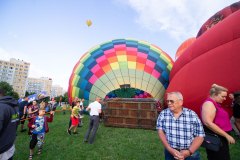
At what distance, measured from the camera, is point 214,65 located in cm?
489

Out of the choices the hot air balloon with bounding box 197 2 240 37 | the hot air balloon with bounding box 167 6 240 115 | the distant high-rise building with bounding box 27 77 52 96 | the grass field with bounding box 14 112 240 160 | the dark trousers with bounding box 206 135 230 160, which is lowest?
the grass field with bounding box 14 112 240 160

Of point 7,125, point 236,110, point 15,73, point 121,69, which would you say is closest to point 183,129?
point 236,110

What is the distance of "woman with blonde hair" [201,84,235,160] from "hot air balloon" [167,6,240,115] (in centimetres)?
185

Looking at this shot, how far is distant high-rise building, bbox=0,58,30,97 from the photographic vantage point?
11231 cm

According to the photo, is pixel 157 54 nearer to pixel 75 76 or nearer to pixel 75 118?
pixel 75 76

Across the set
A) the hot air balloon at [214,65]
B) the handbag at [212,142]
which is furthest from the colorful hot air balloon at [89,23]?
the handbag at [212,142]

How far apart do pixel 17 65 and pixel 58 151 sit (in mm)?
130278

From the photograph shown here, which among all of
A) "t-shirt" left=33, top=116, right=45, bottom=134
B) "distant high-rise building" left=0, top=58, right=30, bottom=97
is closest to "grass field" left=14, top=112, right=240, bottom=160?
"t-shirt" left=33, top=116, right=45, bottom=134

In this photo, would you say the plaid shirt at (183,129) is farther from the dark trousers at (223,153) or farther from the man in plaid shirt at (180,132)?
the dark trousers at (223,153)

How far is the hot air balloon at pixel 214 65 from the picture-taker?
4355 millimetres

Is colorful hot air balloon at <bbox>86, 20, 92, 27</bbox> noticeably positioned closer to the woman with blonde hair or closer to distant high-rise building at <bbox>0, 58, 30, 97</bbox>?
the woman with blonde hair

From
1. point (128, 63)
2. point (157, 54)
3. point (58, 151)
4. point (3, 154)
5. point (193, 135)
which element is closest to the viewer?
point (193, 135)

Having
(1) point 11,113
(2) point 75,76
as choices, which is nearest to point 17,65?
(2) point 75,76

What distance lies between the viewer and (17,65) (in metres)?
119
